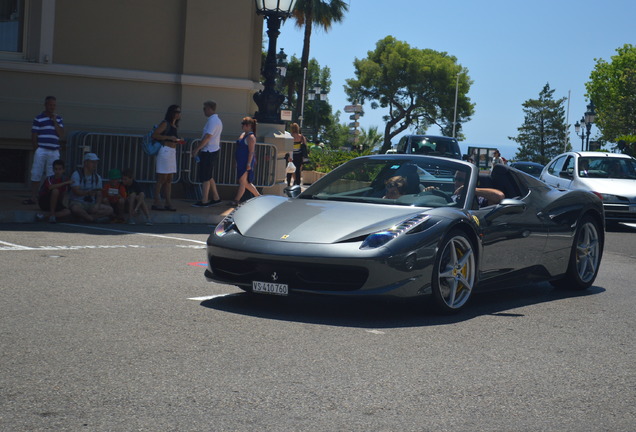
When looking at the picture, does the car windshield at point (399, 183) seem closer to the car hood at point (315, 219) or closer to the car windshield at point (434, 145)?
the car hood at point (315, 219)

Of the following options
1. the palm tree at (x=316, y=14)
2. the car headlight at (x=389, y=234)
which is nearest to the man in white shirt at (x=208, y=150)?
the car headlight at (x=389, y=234)

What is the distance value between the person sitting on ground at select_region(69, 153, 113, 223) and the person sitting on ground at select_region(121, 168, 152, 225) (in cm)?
30

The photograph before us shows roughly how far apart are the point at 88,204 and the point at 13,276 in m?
5.81

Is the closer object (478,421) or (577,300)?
(478,421)

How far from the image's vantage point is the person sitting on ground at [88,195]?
1345cm

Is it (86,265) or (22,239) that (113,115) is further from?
(86,265)

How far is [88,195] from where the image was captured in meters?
14.3

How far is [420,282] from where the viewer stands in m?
7.14

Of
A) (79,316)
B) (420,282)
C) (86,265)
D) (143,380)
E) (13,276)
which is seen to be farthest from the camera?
(86,265)

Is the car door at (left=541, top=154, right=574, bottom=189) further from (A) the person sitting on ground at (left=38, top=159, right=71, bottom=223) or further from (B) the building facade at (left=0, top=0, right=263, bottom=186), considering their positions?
(A) the person sitting on ground at (left=38, top=159, right=71, bottom=223)

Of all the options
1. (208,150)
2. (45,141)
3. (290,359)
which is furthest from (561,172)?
(290,359)

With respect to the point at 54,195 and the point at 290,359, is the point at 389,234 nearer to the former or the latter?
the point at 290,359

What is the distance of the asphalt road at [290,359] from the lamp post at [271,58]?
988cm

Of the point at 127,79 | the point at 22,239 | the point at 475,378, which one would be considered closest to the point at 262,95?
the point at 127,79
